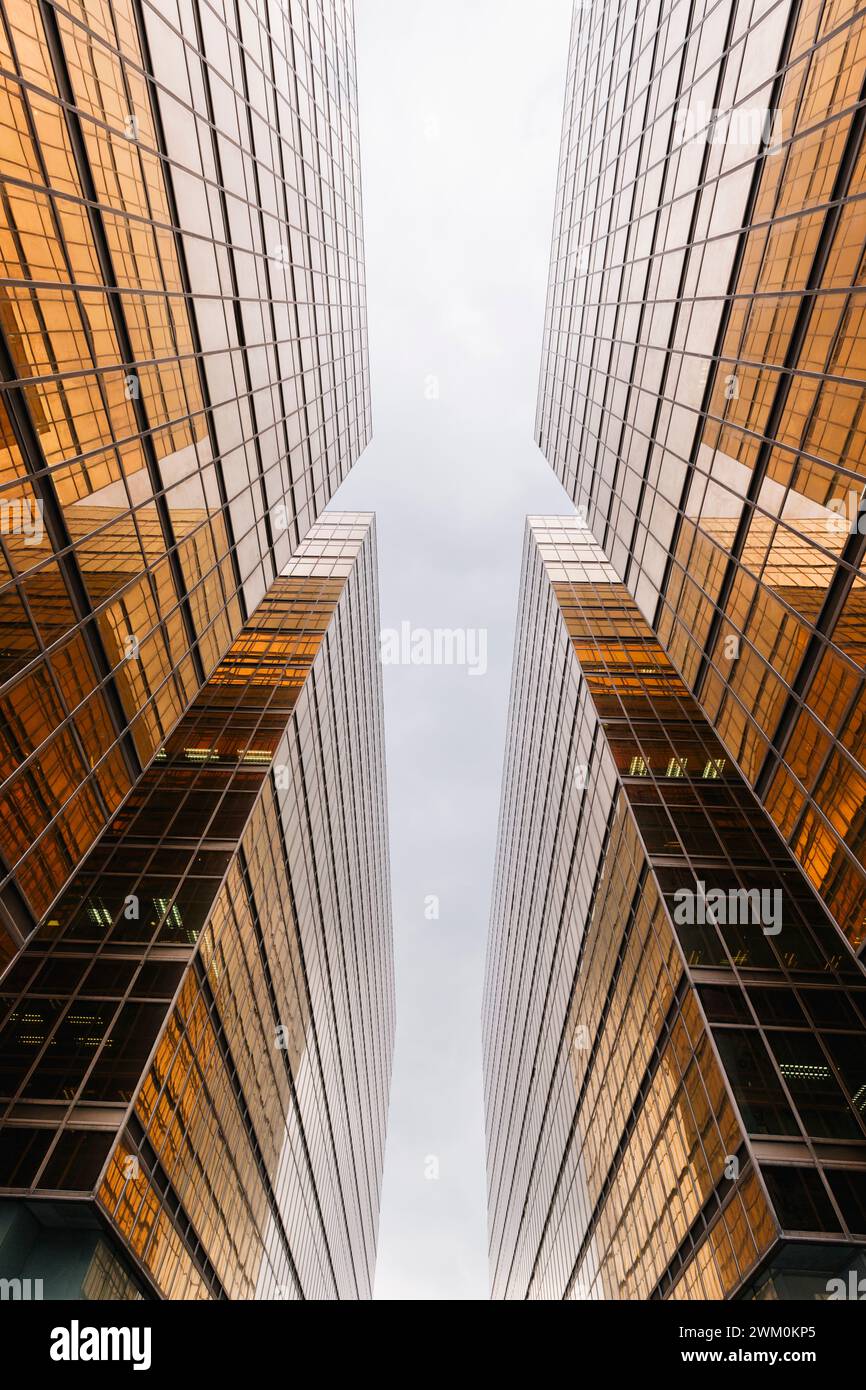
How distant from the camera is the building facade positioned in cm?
1216

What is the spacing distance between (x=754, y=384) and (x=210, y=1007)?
84.6ft

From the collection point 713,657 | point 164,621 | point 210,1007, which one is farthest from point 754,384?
point 210,1007

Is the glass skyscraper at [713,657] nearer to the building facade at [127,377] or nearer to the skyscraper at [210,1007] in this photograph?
the building facade at [127,377]

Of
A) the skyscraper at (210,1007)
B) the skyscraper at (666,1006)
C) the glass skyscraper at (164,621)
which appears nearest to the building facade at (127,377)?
the glass skyscraper at (164,621)

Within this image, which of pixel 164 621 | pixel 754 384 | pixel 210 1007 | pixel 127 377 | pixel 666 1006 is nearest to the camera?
pixel 127 377

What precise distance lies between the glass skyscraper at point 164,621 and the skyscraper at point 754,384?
13522 millimetres

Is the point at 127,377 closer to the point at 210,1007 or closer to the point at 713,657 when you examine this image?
the point at 713,657

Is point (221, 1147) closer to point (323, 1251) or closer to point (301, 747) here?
point (301, 747)

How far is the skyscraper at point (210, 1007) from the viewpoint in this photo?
59.0 feet

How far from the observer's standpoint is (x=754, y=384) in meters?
17.1

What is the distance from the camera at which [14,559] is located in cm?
1224

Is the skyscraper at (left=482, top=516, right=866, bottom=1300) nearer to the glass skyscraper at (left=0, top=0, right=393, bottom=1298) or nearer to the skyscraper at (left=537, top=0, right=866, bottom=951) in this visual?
the skyscraper at (left=537, top=0, right=866, bottom=951)

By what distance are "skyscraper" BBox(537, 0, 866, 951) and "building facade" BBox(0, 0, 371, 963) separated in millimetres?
13533
